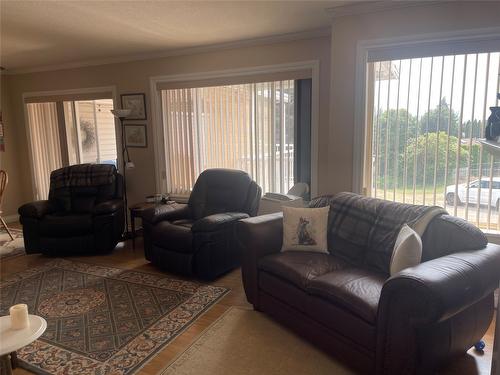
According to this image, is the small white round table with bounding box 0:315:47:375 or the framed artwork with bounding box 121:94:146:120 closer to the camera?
the small white round table with bounding box 0:315:47:375

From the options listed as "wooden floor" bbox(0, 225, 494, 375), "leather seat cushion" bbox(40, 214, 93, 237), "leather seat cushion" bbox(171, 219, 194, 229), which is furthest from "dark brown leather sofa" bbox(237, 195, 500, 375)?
"leather seat cushion" bbox(40, 214, 93, 237)

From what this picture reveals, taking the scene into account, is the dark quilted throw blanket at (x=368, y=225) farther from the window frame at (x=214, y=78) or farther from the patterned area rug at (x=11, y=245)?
the patterned area rug at (x=11, y=245)

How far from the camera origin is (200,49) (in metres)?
4.23

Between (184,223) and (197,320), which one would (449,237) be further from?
(184,223)

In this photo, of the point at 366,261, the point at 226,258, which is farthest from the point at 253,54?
the point at 366,261

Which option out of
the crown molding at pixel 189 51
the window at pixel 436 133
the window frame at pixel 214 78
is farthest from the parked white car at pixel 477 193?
the crown molding at pixel 189 51

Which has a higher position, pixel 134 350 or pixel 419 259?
pixel 419 259

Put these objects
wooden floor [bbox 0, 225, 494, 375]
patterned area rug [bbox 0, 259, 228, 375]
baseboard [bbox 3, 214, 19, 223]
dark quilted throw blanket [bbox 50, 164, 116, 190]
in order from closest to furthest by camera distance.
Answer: wooden floor [bbox 0, 225, 494, 375] → patterned area rug [bbox 0, 259, 228, 375] → dark quilted throw blanket [bbox 50, 164, 116, 190] → baseboard [bbox 3, 214, 19, 223]

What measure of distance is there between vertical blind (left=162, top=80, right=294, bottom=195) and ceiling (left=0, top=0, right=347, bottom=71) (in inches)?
23.4

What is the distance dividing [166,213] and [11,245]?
2.46m

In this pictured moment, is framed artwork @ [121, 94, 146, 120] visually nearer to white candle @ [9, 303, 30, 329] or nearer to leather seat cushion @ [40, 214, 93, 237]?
leather seat cushion @ [40, 214, 93, 237]

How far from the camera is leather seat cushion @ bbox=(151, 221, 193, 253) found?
3.32 m

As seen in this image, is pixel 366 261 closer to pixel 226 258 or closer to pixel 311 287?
pixel 311 287

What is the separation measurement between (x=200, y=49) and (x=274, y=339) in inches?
130
